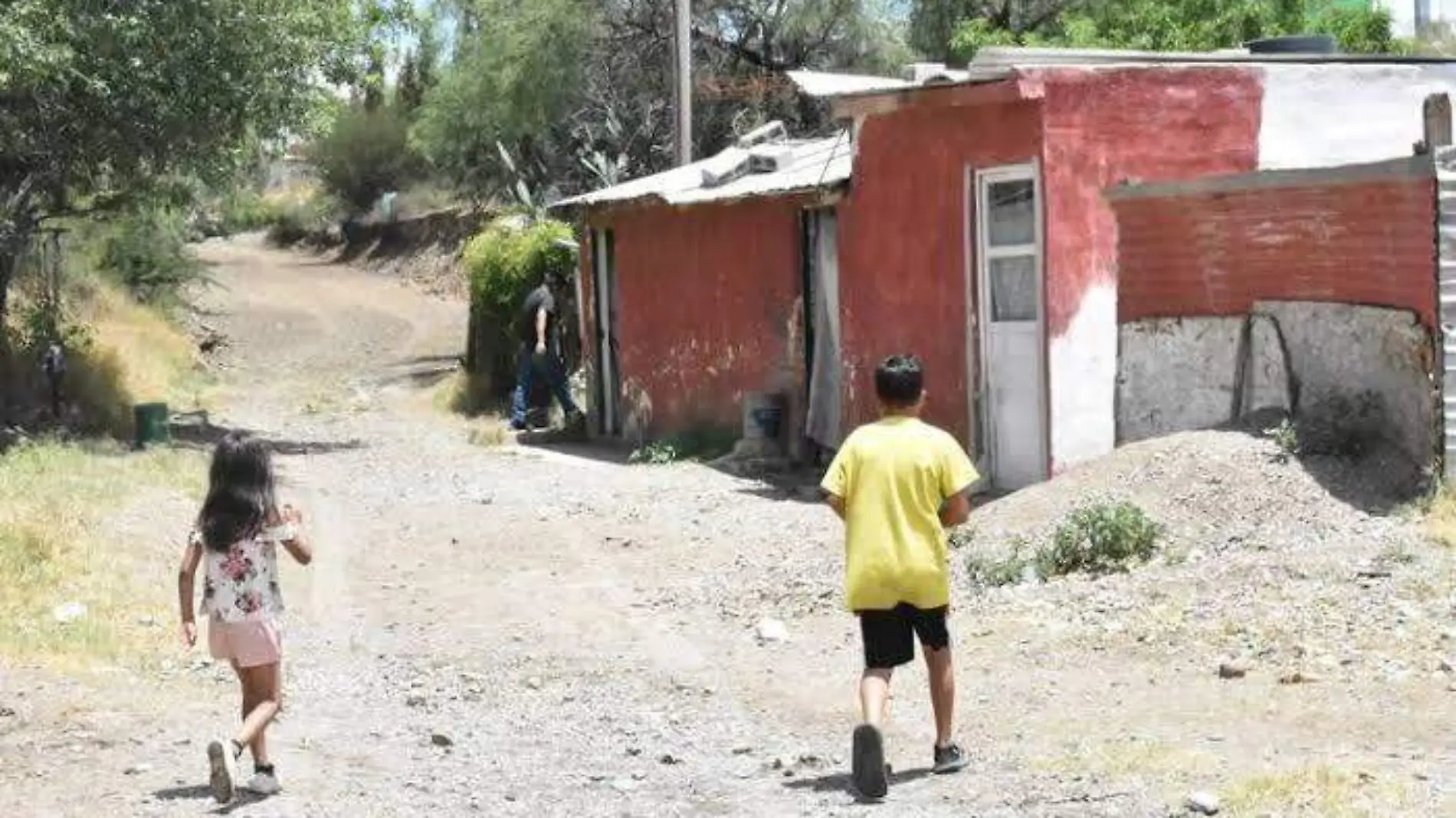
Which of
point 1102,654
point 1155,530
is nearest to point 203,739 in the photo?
point 1102,654

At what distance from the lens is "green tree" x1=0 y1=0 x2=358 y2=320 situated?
63.3 feet

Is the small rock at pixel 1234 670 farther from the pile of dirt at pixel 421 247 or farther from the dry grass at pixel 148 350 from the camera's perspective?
the pile of dirt at pixel 421 247

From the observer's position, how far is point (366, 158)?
191 feet

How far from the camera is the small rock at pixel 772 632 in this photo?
10.9m

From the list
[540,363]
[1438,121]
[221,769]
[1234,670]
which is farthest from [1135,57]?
[221,769]

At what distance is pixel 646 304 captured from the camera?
22266mm

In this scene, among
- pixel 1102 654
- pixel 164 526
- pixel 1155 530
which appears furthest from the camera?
pixel 164 526

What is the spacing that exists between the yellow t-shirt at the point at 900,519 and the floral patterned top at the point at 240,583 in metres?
2.06

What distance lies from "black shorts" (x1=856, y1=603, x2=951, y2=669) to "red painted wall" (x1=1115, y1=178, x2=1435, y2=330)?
16.6 feet

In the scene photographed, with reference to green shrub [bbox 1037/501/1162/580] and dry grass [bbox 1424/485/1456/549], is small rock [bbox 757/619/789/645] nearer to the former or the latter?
green shrub [bbox 1037/501/1162/580]

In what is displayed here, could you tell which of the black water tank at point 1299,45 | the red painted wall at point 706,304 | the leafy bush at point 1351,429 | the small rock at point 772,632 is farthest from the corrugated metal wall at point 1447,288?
the red painted wall at point 706,304

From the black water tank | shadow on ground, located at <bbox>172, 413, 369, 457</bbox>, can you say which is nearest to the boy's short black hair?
the black water tank

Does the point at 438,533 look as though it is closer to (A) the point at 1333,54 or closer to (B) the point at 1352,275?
(B) the point at 1352,275

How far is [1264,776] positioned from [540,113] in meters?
29.8
